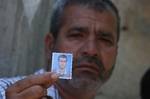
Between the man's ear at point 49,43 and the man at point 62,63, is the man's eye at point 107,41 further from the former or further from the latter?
the man at point 62,63

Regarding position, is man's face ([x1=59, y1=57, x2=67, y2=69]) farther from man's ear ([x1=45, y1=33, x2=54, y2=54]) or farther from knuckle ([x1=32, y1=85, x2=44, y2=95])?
man's ear ([x1=45, y1=33, x2=54, y2=54])

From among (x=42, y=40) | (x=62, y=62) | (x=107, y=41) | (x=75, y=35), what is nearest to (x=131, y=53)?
(x=42, y=40)

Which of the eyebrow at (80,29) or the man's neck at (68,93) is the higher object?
the eyebrow at (80,29)

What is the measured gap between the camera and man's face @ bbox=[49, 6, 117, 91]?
262 centimetres

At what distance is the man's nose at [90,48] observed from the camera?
2.64 meters

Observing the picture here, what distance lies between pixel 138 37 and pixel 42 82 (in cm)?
199

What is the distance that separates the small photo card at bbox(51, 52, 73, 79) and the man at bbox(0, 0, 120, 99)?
0.19 m

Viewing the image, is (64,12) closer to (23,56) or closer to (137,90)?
(23,56)

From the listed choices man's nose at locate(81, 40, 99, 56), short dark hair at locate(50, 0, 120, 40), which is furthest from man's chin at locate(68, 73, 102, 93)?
short dark hair at locate(50, 0, 120, 40)

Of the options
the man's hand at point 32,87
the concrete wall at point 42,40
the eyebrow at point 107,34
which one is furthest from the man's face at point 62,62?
the concrete wall at point 42,40

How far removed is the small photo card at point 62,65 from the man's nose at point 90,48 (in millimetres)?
283

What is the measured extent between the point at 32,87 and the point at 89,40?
0.65 m

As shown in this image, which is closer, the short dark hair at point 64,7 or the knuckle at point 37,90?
the knuckle at point 37,90

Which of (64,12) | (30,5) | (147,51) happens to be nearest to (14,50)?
A: (30,5)
